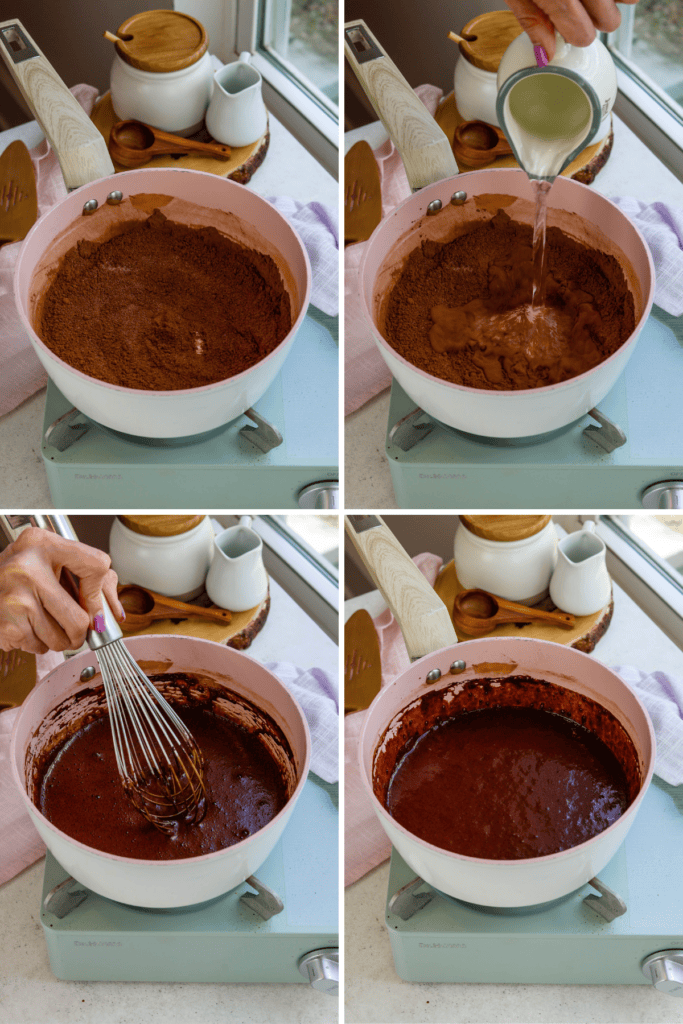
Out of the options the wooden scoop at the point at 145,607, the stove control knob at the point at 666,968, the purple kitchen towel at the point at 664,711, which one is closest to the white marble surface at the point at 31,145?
the wooden scoop at the point at 145,607

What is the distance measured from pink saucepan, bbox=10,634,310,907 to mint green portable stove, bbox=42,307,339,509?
14 cm

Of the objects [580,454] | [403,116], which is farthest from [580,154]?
[580,454]

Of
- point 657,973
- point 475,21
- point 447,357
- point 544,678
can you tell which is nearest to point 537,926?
point 657,973

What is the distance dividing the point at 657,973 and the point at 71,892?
52cm

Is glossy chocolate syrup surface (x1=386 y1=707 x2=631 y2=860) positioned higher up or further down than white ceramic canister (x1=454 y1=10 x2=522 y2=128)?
further down

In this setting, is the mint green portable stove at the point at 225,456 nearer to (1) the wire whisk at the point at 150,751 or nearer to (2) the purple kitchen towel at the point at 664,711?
(1) the wire whisk at the point at 150,751

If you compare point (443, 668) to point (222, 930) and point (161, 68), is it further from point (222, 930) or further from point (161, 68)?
point (161, 68)

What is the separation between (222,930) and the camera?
91 centimetres

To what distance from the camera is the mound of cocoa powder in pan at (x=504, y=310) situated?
91cm

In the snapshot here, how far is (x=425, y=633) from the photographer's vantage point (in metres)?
0.96

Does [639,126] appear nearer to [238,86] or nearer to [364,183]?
[364,183]

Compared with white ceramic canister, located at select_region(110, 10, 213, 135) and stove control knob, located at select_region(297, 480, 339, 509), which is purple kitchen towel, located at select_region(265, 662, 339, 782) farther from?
white ceramic canister, located at select_region(110, 10, 213, 135)

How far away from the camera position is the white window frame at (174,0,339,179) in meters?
1.13

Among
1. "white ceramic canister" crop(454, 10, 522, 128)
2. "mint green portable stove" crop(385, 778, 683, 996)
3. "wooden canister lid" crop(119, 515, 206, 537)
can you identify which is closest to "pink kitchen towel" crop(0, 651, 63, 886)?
"wooden canister lid" crop(119, 515, 206, 537)
